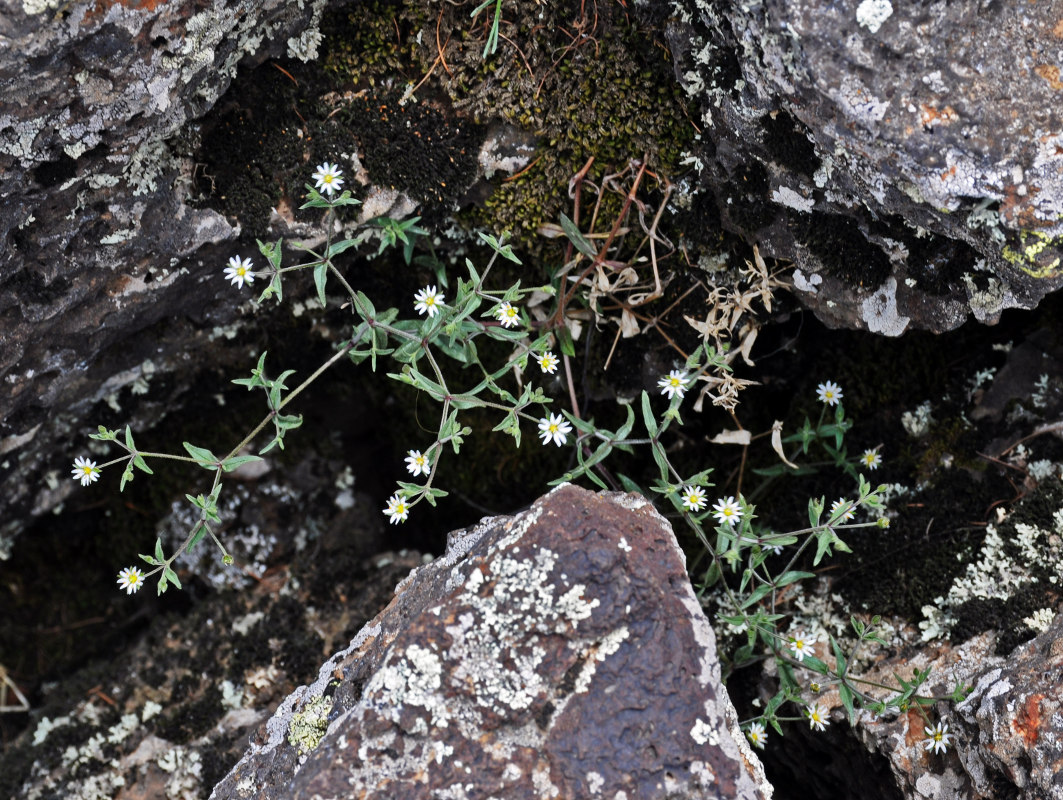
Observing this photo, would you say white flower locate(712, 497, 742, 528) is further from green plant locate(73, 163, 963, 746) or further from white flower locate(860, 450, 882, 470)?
white flower locate(860, 450, 882, 470)

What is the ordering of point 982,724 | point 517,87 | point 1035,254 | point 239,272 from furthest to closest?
point 517,87 → point 239,272 → point 982,724 → point 1035,254

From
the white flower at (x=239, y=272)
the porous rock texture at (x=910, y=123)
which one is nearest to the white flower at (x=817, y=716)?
the porous rock texture at (x=910, y=123)

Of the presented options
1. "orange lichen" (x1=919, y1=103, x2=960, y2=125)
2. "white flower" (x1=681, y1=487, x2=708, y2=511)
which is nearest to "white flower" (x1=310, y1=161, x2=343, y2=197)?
"white flower" (x1=681, y1=487, x2=708, y2=511)

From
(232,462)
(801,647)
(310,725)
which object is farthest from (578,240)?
(310,725)

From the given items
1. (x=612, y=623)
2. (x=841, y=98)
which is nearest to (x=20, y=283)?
(x=612, y=623)

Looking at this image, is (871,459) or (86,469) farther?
(871,459)

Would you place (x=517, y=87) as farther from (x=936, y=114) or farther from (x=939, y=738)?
(x=939, y=738)
